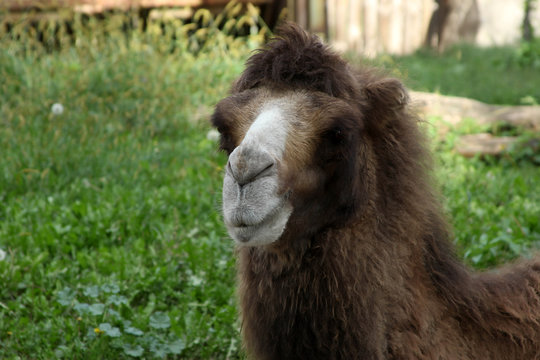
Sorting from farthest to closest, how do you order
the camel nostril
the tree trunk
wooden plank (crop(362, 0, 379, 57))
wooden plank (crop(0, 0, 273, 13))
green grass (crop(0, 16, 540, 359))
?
the tree trunk, wooden plank (crop(362, 0, 379, 57)), wooden plank (crop(0, 0, 273, 13)), green grass (crop(0, 16, 540, 359)), the camel nostril

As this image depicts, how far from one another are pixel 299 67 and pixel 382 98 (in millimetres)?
426

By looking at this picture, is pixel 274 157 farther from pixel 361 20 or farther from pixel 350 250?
pixel 361 20

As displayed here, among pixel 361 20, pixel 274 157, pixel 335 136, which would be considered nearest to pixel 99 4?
pixel 361 20

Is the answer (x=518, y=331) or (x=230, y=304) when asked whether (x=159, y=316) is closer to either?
(x=230, y=304)

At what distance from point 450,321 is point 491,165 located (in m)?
4.50

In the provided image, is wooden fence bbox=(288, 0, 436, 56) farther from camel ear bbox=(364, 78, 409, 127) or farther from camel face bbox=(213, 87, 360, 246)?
camel face bbox=(213, 87, 360, 246)

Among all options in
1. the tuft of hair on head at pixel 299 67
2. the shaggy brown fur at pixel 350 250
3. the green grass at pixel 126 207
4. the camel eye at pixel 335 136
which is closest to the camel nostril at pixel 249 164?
the shaggy brown fur at pixel 350 250

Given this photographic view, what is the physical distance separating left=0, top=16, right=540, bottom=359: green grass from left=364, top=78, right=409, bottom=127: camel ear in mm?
1143

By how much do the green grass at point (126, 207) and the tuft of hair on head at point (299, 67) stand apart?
1.40 m

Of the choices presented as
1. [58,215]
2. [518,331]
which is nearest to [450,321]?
[518,331]

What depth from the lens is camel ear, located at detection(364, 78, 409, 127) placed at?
3.18 m

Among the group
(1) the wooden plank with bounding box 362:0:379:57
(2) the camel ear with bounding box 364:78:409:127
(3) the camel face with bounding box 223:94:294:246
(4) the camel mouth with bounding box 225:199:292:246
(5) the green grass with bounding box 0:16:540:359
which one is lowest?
(5) the green grass with bounding box 0:16:540:359

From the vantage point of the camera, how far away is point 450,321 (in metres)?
3.24

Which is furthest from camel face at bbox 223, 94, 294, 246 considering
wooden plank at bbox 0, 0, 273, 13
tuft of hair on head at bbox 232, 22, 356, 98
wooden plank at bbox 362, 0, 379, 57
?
wooden plank at bbox 362, 0, 379, 57
